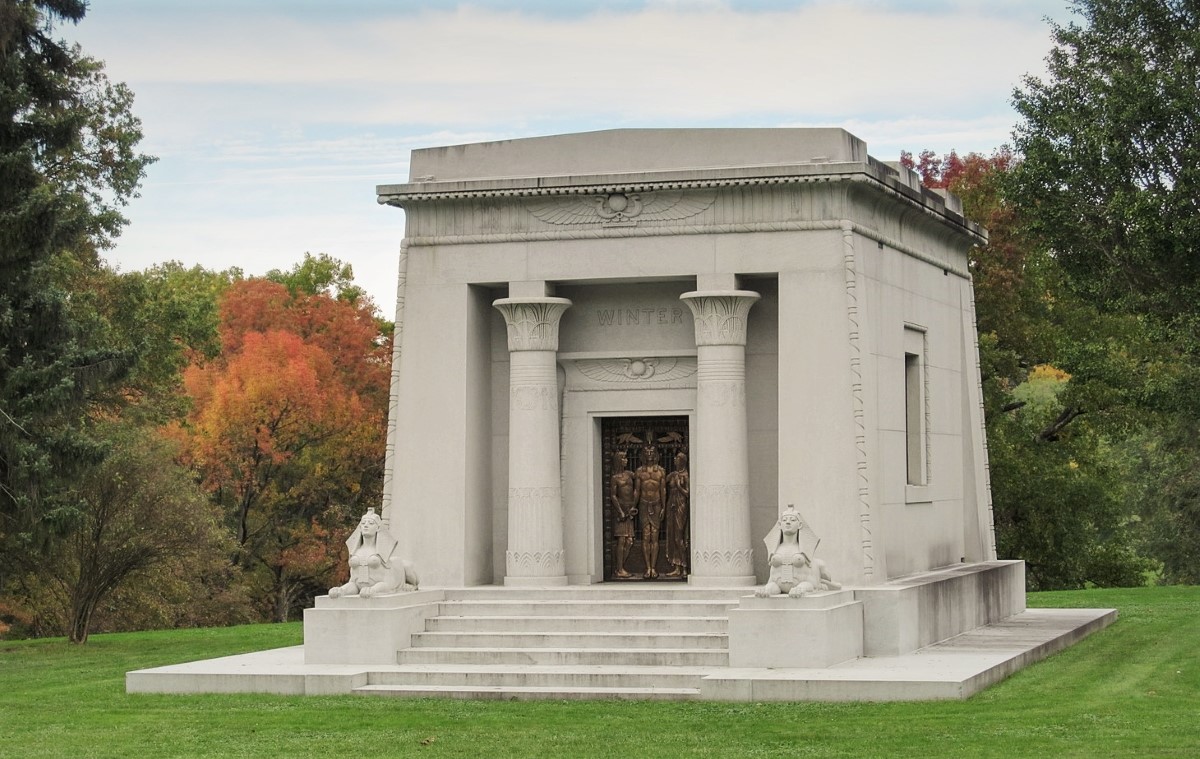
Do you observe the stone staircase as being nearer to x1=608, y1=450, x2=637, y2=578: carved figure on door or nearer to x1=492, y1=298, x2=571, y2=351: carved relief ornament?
x1=608, y1=450, x2=637, y2=578: carved figure on door

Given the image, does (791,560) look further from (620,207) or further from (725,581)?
(620,207)

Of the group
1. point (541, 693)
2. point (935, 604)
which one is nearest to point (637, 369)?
point (935, 604)

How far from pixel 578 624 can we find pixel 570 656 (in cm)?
87

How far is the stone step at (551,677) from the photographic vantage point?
1678 centimetres

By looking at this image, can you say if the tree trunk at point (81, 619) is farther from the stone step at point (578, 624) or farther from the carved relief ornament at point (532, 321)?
the carved relief ornament at point (532, 321)

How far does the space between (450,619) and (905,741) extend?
7.03m

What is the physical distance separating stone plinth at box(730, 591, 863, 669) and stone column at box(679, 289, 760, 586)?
2.17m

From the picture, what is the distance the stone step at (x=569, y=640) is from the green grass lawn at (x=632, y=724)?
7.13 feet

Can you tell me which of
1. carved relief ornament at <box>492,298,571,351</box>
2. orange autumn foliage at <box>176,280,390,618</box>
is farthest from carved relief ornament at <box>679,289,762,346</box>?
orange autumn foliage at <box>176,280,390,618</box>

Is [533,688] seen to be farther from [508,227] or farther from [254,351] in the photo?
[254,351]

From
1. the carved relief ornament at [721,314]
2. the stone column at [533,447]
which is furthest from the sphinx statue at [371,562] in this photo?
the carved relief ornament at [721,314]

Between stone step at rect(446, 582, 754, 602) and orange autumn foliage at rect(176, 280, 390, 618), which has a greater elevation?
orange autumn foliage at rect(176, 280, 390, 618)

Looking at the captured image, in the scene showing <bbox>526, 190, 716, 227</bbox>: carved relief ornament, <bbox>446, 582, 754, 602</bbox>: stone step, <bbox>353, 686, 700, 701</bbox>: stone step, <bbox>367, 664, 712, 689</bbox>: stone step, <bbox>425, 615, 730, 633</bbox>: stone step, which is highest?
<bbox>526, 190, 716, 227</bbox>: carved relief ornament

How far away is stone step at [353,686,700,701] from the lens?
16.2m
